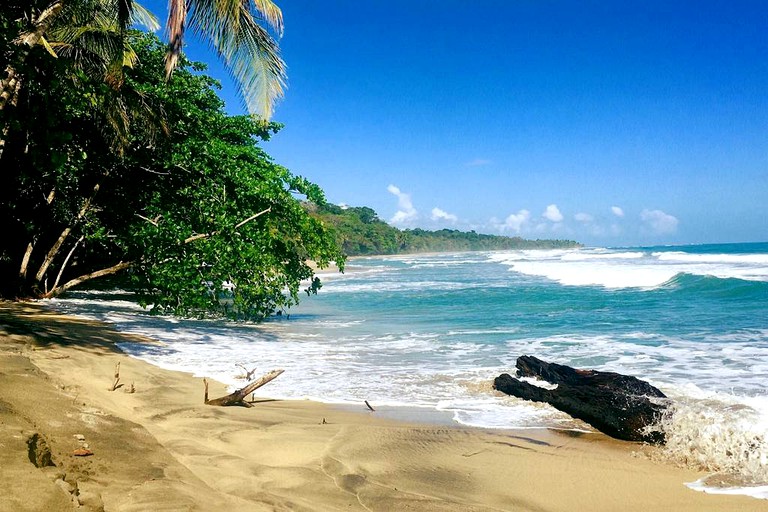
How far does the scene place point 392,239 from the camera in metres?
108

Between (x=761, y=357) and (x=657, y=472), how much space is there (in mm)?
6305

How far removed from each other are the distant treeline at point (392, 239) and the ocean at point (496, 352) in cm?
4384

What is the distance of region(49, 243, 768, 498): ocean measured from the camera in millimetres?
5230

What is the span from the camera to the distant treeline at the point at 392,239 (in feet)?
313

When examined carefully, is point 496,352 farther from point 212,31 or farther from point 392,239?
point 392,239

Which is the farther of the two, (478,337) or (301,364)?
(478,337)

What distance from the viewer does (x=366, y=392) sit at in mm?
7137

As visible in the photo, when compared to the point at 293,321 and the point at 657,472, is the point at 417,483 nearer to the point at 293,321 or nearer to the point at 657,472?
the point at 657,472

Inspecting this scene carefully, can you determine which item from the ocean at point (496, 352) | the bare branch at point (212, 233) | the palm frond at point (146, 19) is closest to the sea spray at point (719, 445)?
the ocean at point (496, 352)

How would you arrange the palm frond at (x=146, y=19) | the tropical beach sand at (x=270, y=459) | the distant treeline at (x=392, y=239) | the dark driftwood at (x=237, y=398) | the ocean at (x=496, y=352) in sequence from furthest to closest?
the distant treeline at (x=392, y=239) → the palm frond at (x=146, y=19) → the dark driftwood at (x=237, y=398) → the ocean at (x=496, y=352) → the tropical beach sand at (x=270, y=459)

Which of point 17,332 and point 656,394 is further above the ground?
point 17,332

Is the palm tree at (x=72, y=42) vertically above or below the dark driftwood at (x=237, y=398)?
above

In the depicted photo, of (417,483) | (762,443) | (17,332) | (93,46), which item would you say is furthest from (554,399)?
(93,46)

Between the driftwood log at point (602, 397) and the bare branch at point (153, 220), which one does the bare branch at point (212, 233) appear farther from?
the driftwood log at point (602, 397)
